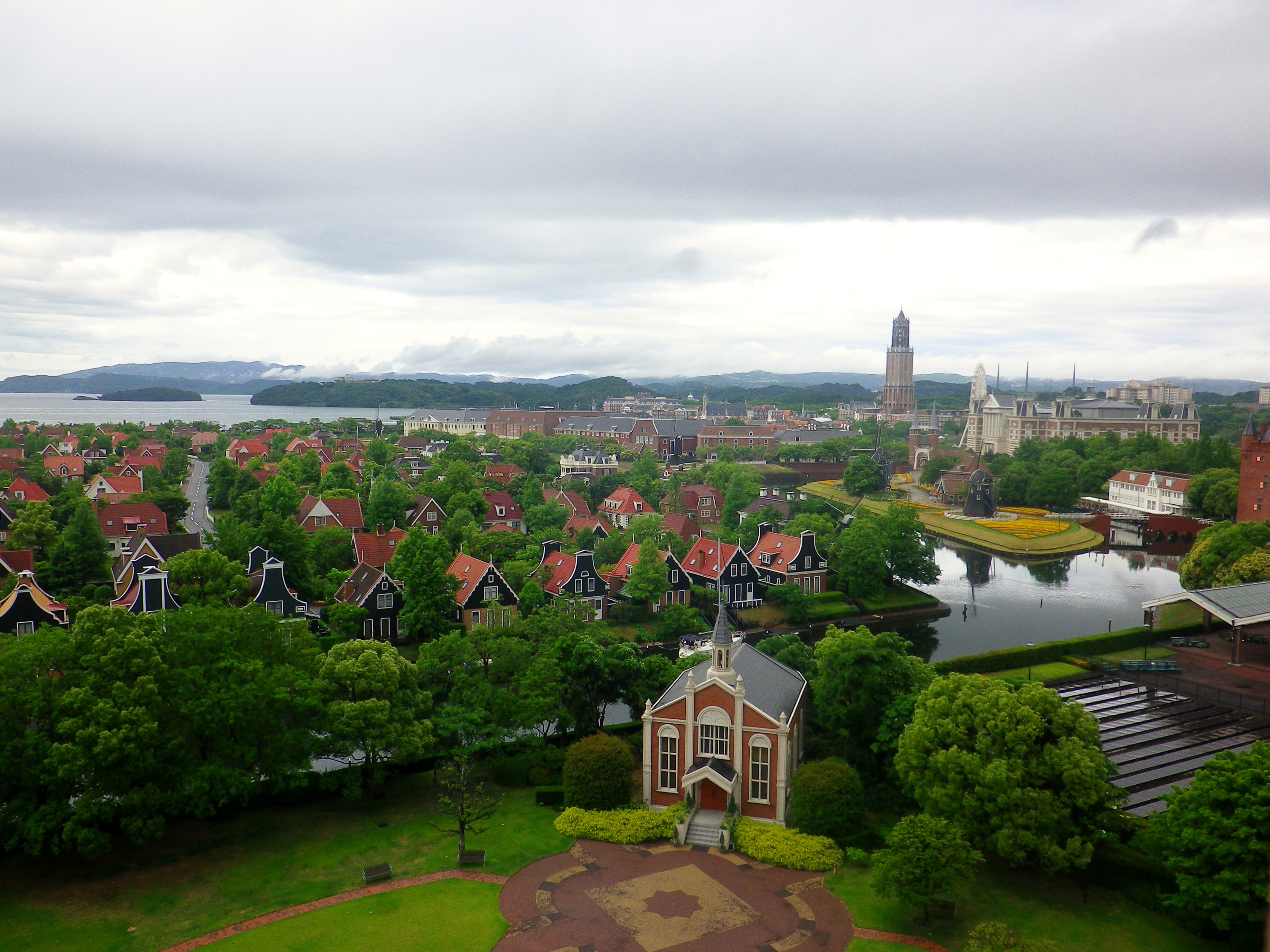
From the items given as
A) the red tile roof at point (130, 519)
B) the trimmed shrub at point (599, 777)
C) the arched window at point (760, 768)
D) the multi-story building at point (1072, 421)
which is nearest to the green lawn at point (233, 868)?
the trimmed shrub at point (599, 777)

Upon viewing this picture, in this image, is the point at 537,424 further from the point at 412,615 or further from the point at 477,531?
the point at 412,615

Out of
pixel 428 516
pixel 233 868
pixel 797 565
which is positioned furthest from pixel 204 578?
pixel 797 565

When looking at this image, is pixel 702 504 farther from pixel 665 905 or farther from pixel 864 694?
pixel 665 905

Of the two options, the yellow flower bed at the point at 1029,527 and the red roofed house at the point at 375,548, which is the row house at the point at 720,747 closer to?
the red roofed house at the point at 375,548

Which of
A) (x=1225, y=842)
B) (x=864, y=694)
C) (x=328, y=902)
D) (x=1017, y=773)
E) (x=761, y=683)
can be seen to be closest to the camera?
(x=1225, y=842)

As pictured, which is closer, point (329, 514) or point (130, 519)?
point (130, 519)

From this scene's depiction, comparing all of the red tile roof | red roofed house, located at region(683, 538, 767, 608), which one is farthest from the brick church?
the red tile roof

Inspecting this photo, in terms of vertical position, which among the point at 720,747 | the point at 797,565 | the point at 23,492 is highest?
the point at 23,492
